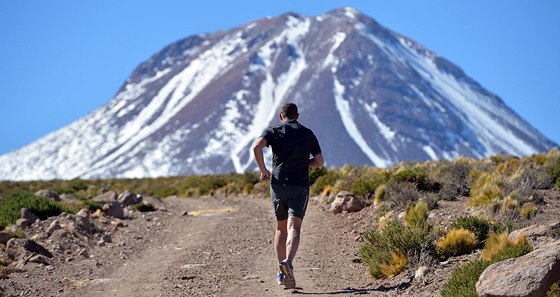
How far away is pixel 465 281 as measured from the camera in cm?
865

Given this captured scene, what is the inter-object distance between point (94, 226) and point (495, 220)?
28.3 ft

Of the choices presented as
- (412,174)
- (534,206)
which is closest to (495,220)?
(534,206)

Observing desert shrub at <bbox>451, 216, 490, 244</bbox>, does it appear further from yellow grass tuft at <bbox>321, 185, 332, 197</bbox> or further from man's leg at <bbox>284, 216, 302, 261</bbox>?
yellow grass tuft at <bbox>321, 185, 332, 197</bbox>

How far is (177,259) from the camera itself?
13344mm

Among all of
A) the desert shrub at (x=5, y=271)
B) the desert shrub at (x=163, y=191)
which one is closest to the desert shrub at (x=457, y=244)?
the desert shrub at (x=5, y=271)

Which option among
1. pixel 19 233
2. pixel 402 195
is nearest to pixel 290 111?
pixel 402 195

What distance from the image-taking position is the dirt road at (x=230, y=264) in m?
10.5

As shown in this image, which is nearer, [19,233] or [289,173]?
[289,173]

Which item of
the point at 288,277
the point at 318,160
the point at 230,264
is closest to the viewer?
the point at 288,277

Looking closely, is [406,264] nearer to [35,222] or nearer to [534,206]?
[534,206]

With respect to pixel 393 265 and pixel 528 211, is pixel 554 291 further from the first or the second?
pixel 528 211

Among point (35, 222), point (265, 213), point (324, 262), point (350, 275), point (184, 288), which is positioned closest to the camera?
point (184, 288)

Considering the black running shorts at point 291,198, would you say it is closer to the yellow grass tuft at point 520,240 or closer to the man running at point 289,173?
the man running at point 289,173

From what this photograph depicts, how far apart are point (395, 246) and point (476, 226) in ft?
4.01
